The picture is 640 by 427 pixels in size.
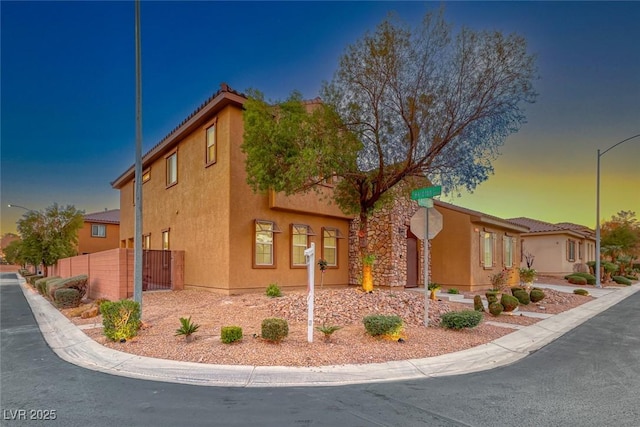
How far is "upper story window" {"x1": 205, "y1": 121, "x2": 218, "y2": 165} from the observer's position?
1538 cm

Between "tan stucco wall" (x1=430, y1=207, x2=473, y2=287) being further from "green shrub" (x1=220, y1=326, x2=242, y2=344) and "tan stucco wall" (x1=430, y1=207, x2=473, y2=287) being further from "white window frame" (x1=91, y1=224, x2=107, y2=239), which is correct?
"white window frame" (x1=91, y1=224, x2=107, y2=239)

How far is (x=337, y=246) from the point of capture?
1906 centimetres

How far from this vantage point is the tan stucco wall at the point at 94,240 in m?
40.4

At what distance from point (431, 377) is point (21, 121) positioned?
20.7 m

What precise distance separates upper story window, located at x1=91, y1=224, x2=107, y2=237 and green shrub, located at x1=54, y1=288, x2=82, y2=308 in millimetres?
30074

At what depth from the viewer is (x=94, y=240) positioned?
136ft

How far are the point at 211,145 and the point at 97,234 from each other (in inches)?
1301

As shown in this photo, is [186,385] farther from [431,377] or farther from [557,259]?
[557,259]

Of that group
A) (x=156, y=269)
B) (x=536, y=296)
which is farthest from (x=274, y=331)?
(x=536, y=296)

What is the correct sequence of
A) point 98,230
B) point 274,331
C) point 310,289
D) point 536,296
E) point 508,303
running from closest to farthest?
point 274,331
point 310,289
point 508,303
point 536,296
point 98,230

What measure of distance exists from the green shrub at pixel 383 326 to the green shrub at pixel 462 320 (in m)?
1.83

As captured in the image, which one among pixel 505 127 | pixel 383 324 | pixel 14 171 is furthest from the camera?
pixel 14 171

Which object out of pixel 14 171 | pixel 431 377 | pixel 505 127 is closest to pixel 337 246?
pixel 505 127

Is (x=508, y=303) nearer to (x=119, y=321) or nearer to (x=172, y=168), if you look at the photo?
(x=119, y=321)
